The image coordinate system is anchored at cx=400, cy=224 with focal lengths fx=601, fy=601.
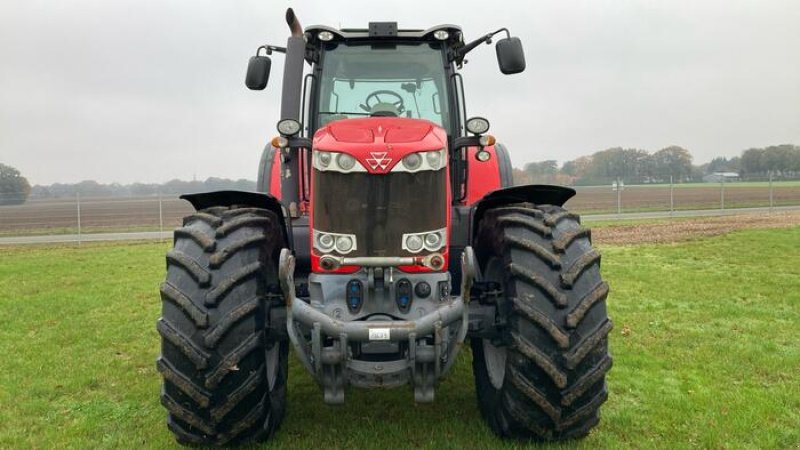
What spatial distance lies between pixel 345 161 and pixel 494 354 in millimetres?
1671

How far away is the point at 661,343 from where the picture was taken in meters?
6.21

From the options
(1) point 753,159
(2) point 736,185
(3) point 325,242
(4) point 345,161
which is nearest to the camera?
(4) point 345,161

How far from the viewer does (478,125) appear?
152 inches

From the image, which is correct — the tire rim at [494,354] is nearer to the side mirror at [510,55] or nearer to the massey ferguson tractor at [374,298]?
the massey ferguson tractor at [374,298]

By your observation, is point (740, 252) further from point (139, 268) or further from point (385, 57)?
point (139, 268)

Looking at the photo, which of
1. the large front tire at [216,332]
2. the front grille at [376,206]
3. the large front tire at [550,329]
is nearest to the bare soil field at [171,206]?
the large front tire at [216,332]

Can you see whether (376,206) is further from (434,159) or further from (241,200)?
(241,200)

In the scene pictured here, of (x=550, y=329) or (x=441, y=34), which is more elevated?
(x=441, y=34)

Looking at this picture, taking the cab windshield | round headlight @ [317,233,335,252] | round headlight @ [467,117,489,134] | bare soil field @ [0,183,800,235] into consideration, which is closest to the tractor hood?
round headlight @ [467,117,489,134]

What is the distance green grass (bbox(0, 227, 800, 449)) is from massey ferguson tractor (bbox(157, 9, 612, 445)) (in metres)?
0.56

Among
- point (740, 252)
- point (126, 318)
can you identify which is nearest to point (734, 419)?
point (126, 318)

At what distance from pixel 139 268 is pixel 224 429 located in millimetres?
10620

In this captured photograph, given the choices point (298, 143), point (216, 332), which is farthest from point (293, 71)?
point (216, 332)

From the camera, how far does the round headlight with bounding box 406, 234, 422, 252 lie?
11.2 ft
